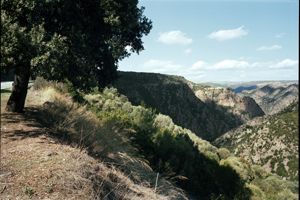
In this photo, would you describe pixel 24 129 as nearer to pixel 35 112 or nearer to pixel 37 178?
pixel 35 112

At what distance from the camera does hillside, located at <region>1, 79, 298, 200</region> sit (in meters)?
11.0

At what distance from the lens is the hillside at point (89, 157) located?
1105 cm

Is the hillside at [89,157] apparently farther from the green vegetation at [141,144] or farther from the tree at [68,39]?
the tree at [68,39]

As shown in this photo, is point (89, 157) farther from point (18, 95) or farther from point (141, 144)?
point (141, 144)

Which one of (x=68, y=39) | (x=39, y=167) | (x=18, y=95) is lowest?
(x=39, y=167)

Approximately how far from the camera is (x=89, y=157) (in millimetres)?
13352

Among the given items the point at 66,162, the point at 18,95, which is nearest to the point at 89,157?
the point at 66,162

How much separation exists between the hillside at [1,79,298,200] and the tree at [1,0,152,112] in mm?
1826

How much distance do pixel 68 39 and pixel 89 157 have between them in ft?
17.8

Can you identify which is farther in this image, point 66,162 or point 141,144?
point 141,144

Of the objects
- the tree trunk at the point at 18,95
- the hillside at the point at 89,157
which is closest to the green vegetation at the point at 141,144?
the hillside at the point at 89,157

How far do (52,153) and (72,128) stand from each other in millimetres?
4289

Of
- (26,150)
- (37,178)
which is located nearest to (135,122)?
(26,150)

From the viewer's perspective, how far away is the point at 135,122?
1060 inches
